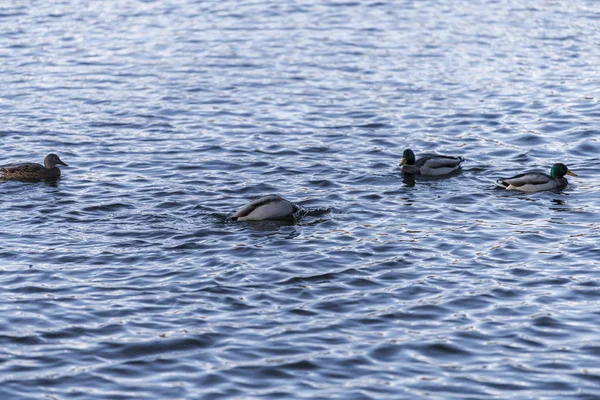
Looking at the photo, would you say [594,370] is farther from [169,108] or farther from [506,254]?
[169,108]

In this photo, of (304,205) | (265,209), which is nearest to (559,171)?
(304,205)

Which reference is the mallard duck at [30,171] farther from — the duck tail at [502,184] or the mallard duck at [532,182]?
the mallard duck at [532,182]

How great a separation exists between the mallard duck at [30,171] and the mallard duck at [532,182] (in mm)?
8345

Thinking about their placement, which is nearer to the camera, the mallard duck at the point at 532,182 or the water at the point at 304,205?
the water at the point at 304,205

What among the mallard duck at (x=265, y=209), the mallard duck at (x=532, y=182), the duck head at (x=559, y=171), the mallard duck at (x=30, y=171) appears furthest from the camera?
the mallard duck at (x=30, y=171)

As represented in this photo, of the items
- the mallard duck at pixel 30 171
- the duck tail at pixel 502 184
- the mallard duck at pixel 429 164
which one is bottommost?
the duck tail at pixel 502 184

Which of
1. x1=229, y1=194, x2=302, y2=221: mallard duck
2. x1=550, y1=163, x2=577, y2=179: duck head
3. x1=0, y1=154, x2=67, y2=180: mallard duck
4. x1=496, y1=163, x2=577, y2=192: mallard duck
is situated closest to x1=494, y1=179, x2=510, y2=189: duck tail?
x1=496, y1=163, x2=577, y2=192: mallard duck

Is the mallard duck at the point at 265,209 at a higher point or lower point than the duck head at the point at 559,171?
higher

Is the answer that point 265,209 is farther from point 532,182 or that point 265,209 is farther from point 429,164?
point 532,182

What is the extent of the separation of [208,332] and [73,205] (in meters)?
6.32

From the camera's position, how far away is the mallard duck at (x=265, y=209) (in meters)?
17.2

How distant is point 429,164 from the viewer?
20.2 metres

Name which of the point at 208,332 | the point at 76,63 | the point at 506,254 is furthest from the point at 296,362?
the point at 76,63

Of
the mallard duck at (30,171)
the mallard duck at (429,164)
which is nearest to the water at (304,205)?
the mallard duck at (30,171)
